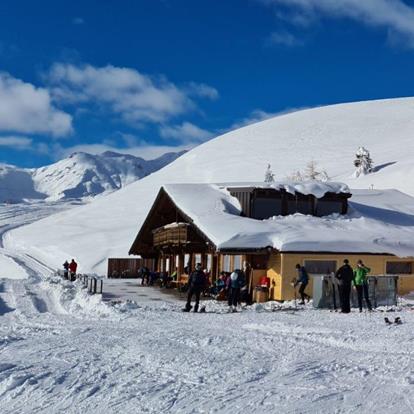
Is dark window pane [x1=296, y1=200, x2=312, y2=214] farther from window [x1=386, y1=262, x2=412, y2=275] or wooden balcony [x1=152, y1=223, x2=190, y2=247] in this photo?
wooden balcony [x1=152, y1=223, x2=190, y2=247]

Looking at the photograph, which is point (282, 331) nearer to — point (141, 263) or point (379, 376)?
point (379, 376)

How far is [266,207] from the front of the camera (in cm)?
2536

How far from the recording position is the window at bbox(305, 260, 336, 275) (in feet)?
71.4

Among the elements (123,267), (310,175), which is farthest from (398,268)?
(310,175)

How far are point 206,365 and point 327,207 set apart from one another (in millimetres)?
18801

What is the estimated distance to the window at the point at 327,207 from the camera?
26.0m

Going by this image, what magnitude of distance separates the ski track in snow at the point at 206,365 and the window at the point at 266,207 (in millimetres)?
10985

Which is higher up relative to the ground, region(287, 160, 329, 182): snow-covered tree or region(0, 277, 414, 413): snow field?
region(287, 160, 329, 182): snow-covered tree

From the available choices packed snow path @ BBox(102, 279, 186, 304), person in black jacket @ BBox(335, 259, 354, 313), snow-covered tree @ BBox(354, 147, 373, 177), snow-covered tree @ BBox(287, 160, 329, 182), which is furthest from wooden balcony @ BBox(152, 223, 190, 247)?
snow-covered tree @ BBox(287, 160, 329, 182)

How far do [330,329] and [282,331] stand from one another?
924 millimetres

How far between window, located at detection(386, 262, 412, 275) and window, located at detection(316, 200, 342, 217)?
4064 millimetres

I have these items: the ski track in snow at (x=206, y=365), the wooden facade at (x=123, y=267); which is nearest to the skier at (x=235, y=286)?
the ski track in snow at (x=206, y=365)

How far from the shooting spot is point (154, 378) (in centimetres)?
744

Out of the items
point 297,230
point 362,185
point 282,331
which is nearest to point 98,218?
point 362,185
